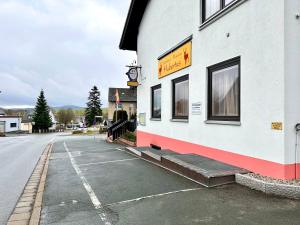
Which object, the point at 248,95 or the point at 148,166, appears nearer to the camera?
the point at 248,95

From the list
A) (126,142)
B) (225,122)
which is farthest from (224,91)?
(126,142)

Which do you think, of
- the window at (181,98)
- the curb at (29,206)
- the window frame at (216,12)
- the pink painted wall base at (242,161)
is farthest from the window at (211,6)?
the curb at (29,206)

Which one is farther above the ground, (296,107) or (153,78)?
(153,78)

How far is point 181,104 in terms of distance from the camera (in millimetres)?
10516

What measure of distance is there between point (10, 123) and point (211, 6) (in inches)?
3499

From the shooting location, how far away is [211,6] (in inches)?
328

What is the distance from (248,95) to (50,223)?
476 centimetres

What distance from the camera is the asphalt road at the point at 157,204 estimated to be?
428 cm

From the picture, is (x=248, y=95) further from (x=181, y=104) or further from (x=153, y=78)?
Result: (x=153, y=78)

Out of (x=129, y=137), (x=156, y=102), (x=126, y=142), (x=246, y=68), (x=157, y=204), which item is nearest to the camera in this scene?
(x=157, y=204)

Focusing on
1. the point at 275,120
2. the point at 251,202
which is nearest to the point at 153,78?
the point at 275,120

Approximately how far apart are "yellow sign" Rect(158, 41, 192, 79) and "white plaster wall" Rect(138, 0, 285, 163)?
26 cm

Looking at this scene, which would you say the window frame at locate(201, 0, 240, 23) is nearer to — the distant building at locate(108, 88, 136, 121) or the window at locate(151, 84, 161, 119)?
the window at locate(151, 84, 161, 119)

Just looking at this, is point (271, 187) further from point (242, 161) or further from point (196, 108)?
point (196, 108)
